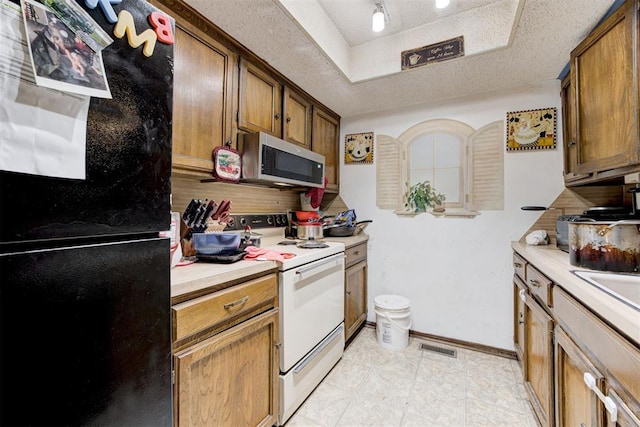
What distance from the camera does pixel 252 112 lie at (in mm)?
1694

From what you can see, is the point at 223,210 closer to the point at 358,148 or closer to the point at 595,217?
the point at 358,148

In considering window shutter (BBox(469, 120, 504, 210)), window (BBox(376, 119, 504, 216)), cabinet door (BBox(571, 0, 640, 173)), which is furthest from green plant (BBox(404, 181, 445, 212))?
cabinet door (BBox(571, 0, 640, 173))

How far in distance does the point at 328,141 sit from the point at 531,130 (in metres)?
1.63

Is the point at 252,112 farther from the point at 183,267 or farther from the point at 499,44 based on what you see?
the point at 499,44

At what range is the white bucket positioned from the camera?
2.22 meters

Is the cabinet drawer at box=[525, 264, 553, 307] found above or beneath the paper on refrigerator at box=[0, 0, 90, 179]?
beneath

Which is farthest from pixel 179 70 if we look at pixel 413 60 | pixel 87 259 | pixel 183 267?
→ pixel 413 60

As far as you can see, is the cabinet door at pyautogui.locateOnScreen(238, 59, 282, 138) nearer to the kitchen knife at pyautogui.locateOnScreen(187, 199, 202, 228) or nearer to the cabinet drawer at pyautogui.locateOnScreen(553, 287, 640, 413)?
the kitchen knife at pyautogui.locateOnScreen(187, 199, 202, 228)

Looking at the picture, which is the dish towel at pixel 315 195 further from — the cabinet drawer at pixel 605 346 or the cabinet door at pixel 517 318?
the cabinet drawer at pixel 605 346

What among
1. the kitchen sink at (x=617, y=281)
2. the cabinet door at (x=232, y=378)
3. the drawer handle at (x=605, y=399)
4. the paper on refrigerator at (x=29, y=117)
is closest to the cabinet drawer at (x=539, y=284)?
the kitchen sink at (x=617, y=281)

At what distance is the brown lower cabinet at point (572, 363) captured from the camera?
0.66 meters

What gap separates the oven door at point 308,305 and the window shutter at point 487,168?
127cm

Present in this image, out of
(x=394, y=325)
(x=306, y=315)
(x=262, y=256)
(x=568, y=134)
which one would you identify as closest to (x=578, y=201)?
(x=568, y=134)

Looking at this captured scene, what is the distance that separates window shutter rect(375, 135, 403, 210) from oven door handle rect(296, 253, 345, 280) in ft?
2.83
